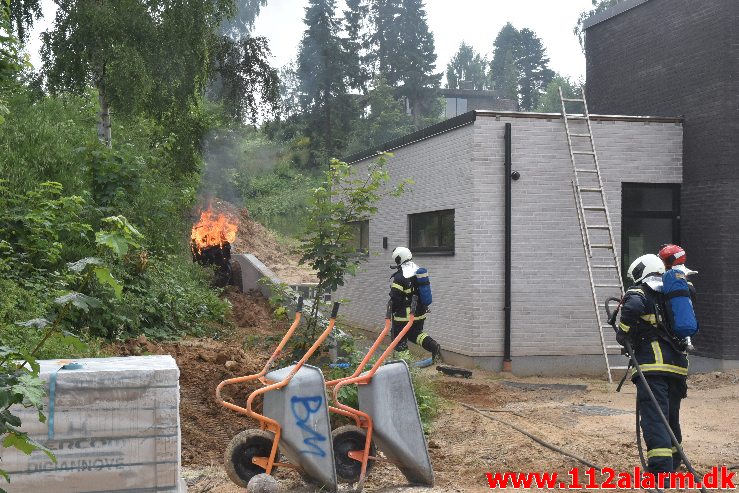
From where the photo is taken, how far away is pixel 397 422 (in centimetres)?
612

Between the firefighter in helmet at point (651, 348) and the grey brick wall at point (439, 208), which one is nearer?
the firefighter in helmet at point (651, 348)

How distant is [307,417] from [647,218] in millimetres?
9217

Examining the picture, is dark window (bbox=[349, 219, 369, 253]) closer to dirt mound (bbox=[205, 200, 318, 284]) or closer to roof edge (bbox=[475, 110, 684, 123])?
roof edge (bbox=[475, 110, 684, 123])

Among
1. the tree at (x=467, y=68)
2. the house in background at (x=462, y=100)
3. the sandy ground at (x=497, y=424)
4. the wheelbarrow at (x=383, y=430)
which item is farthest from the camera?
the tree at (x=467, y=68)

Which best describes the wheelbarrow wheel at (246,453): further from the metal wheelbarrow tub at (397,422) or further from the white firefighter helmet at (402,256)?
the white firefighter helmet at (402,256)

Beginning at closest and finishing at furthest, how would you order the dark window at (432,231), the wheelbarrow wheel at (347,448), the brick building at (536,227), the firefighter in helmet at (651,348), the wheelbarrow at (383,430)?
the wheelbarrow at (383,430) < the wheelbarrow wheel at (347,448) < the firefighter in helmet at (651,348) < the brick building at (536,227) < the dark window at (432,231)

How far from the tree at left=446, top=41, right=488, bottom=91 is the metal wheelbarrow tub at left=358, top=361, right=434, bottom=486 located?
101m

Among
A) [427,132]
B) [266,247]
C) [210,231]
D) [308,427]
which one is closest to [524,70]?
[266,247]

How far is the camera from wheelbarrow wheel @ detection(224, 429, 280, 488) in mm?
5969

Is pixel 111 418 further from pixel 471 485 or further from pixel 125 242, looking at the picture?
pixel 471 485

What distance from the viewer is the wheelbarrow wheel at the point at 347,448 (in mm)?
6207

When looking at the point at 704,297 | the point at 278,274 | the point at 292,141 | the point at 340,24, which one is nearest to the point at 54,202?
the point at 704,297

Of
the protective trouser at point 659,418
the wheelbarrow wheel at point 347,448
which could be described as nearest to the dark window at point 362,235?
the protective trouser at point 659,418

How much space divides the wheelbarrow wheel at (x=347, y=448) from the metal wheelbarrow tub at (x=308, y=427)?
272 millimetres
